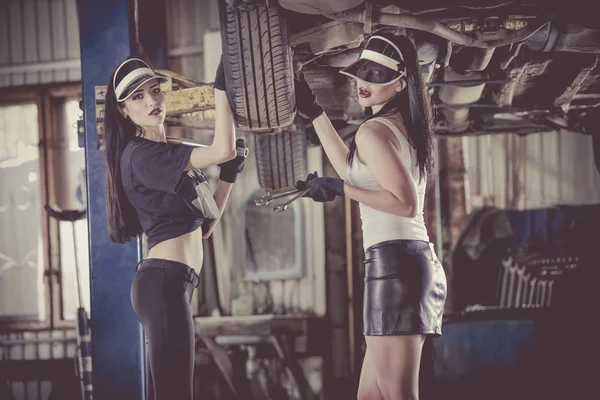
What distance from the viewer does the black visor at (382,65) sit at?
94.7 inches

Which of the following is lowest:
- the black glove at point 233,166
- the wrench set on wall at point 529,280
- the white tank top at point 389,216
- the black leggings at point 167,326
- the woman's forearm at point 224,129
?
the wrench set on wall at point 529,280

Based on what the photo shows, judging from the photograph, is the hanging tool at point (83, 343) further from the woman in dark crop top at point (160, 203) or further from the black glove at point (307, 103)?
the black glove at point (307, 103)

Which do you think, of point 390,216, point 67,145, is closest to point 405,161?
point 390,216

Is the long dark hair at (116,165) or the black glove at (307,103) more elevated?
the black glove at (307,103)

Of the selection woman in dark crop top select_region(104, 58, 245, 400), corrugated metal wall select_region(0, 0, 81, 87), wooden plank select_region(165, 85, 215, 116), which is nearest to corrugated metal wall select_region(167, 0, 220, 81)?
corrugated metal wall select_region(0, 0, 81, 87)

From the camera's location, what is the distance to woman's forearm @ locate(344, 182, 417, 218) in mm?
2309

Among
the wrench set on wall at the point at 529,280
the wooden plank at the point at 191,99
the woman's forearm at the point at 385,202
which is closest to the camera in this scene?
the woman's forearm at the point at 385,202

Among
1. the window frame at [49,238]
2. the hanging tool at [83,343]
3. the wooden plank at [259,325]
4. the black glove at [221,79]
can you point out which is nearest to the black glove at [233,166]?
the black glove at [221,79]

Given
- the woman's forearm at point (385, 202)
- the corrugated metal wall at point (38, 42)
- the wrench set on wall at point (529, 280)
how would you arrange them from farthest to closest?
1. the corrugated metal wall at point (38, 42)
2. the wrench set on wall at point (529, 280)
3. the woman's forearm at point (385, 202)

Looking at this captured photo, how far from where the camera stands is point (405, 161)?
7.81ft

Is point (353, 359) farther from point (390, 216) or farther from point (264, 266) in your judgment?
point (390, 216)

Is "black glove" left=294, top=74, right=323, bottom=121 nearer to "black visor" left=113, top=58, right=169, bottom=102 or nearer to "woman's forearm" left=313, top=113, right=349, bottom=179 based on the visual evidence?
"woman's forearm" left=313, top=113, right=349, bottom=179

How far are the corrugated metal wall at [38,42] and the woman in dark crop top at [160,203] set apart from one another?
4708 millimetres

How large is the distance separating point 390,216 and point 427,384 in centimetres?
426
